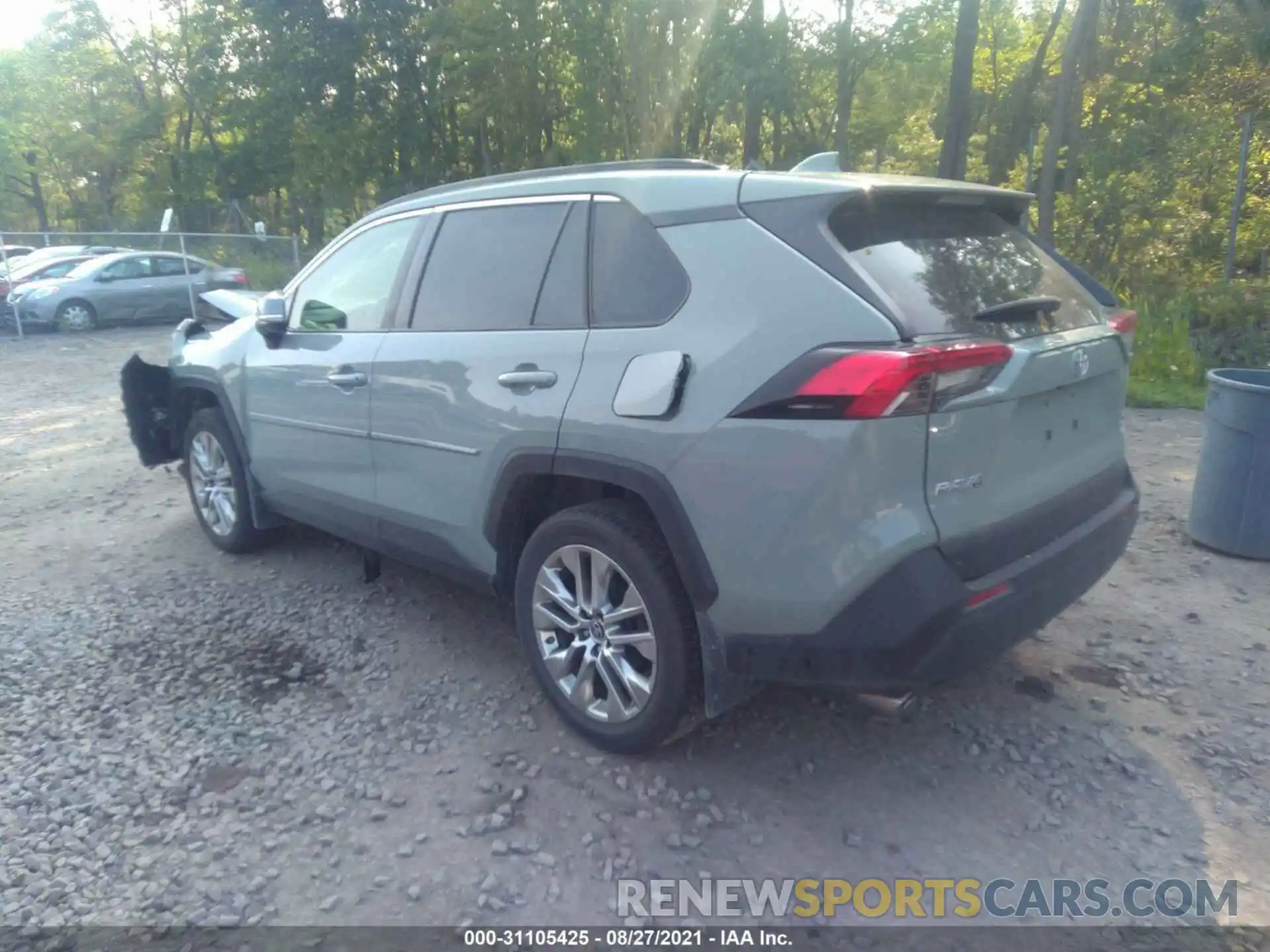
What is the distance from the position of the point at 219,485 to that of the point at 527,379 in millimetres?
2870

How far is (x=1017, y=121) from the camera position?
74.7 feet

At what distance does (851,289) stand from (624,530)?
1.02 m

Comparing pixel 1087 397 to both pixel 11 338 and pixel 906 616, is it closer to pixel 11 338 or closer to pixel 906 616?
pixel 906 616

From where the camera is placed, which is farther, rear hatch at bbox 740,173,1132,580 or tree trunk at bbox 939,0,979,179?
tree trunk at bbox 939,0,979,179

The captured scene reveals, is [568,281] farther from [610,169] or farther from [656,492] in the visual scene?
[656,492]

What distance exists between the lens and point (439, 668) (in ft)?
13.4

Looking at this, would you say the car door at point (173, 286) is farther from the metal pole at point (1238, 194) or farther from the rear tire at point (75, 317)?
the metal pole at point (1238, 194)

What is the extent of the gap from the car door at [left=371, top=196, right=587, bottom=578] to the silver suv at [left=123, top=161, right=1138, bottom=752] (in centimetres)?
1

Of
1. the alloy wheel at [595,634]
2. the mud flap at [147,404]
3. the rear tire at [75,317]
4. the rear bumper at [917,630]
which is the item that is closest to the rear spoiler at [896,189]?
the rear bumper at [917,630]

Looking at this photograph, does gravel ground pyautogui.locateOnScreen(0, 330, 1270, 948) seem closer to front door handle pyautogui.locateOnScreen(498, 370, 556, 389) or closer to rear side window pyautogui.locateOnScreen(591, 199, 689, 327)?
front door handle pyautogui.locateOnScreen(498, 370, 556, 389)

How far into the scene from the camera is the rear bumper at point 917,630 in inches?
104

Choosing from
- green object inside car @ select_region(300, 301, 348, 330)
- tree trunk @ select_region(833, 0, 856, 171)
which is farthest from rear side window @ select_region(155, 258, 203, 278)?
green object inside car @ select_region(300, 301, 348, 330)

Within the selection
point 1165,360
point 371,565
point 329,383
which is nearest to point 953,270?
point 329,383

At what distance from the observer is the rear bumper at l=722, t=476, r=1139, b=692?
265 cm
